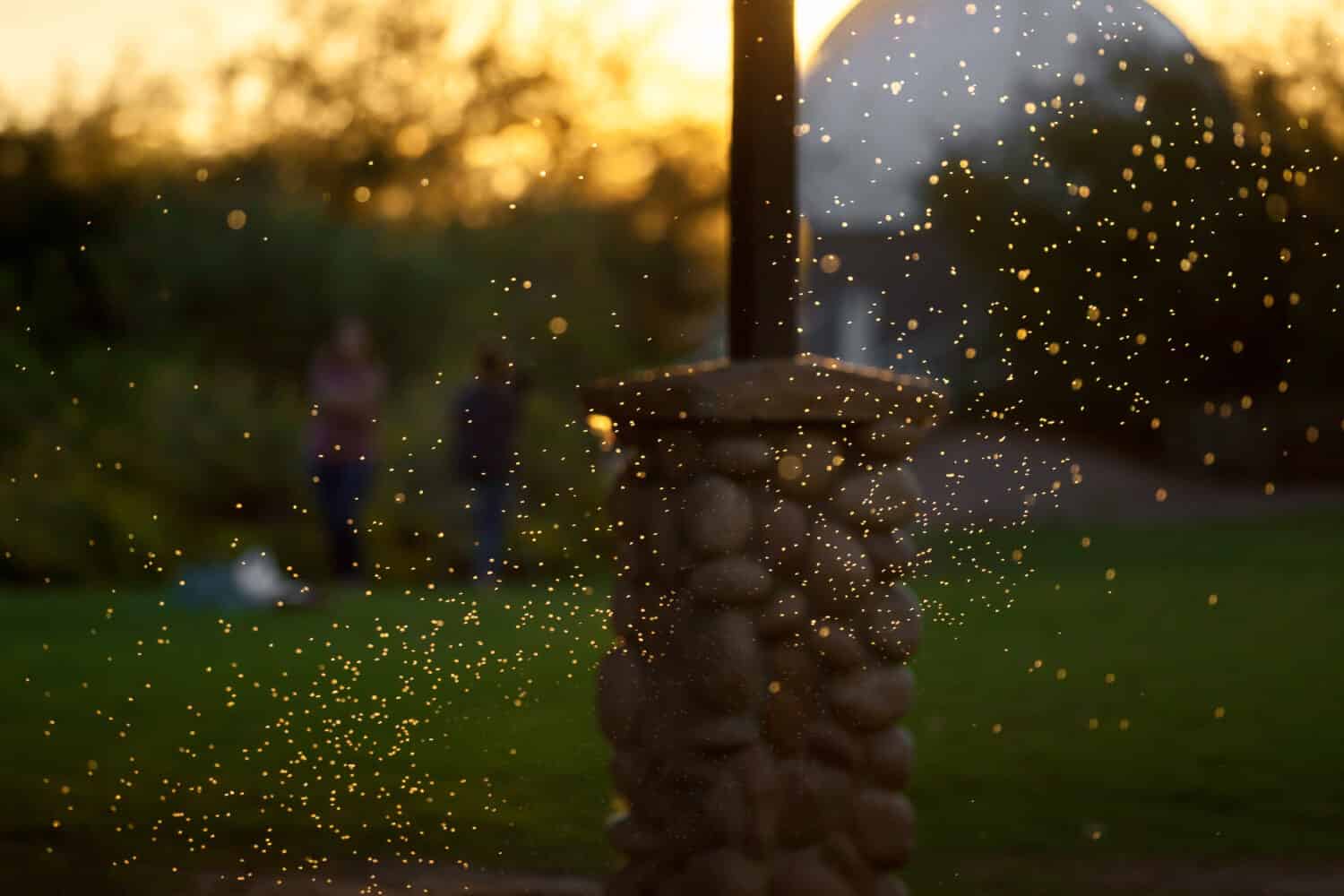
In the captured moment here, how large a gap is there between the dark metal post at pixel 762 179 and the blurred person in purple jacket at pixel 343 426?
811 cm

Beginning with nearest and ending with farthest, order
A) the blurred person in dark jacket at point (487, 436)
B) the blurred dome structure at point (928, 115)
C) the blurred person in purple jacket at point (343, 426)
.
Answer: the blurred dome structure at point (928, 115)
the blurred person in purple jacket at point (343, 426)
the blurred person in dark jacket at point (487, 436)

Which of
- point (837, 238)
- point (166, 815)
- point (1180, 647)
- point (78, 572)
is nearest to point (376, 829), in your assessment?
point (166, 815)

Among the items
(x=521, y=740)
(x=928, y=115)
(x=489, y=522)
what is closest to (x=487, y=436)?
(x=489, y=522)

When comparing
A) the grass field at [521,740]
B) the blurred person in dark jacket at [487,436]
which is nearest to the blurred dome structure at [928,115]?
the grass field at [521,740]

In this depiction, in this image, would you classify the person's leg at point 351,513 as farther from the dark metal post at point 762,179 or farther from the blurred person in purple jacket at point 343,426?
the dark metal post at point 762,179

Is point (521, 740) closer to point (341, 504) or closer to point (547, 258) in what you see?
point (341, 504)

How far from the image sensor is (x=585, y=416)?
3982 mm

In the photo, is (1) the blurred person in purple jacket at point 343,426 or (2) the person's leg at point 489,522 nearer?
(1) the blurred person in purple jacket at point 343,426

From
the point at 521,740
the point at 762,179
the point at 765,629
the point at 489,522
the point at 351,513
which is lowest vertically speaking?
the point at 521,740

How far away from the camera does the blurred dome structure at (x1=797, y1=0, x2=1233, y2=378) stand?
5.64 m

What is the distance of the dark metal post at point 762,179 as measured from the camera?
152 inches

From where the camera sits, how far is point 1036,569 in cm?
1330

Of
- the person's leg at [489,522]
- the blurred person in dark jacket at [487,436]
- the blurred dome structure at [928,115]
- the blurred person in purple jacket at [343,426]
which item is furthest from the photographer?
the blurred person in dark jacket at [487,436]

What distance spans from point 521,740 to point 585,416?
80.1 inches
